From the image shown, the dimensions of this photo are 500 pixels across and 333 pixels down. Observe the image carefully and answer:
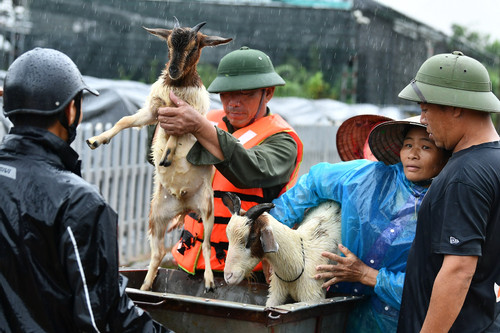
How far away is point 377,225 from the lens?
3.85 meters

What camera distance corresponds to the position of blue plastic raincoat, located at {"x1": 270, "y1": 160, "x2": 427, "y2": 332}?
378 centimetres

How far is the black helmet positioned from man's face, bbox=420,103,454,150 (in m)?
1.68

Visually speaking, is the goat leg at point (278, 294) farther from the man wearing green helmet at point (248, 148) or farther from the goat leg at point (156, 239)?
the goat leg at point (156, 239)

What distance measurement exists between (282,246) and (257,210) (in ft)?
1.23

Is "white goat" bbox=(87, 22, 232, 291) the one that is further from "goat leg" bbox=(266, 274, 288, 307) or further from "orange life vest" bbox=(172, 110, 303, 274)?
"goat leg" bbox=(266, 274, 288, 307)

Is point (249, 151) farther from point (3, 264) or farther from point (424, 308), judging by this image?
point (3, 264)

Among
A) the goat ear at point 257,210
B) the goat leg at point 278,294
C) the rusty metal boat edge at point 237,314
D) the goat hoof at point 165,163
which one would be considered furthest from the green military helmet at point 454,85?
the goat leg at point 278,294

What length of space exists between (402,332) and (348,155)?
1.87 m

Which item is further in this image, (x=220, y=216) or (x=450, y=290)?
(x=220, y=216)

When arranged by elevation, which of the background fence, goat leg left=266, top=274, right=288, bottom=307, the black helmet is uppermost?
the black helmet

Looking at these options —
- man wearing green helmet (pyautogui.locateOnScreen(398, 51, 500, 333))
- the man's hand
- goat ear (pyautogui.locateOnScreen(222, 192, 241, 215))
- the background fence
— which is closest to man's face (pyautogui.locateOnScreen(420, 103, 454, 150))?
man wearing green helmet (pyautogui.locateOnScreen(398, 51, 500, 333))

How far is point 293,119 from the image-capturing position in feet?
58.2

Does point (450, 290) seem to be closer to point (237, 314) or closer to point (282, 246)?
point (237, 314)

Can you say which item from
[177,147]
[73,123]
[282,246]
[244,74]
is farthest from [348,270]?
[73,123]
